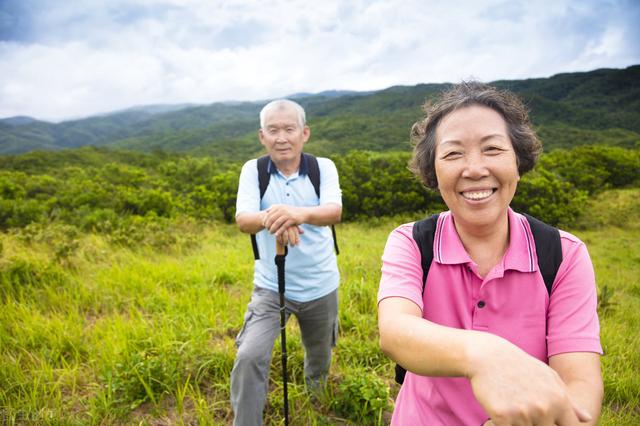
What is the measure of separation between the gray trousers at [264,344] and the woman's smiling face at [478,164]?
150 cm

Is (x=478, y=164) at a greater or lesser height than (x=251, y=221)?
greater

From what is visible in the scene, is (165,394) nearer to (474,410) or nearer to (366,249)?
(474,410)

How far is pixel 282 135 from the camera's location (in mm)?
2672

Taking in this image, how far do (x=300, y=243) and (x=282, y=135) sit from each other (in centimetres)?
80

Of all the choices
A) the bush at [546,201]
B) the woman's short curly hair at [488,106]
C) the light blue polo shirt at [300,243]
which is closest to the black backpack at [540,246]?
the woman's short curly hair at [488,106]

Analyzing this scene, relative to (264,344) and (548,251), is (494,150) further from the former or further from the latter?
(264,344)

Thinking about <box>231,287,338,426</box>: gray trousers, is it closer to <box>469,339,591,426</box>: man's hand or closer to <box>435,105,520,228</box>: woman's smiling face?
<box>435,105,520,228</box>: woman's smiling face

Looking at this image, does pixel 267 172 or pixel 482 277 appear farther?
pixel 267 172

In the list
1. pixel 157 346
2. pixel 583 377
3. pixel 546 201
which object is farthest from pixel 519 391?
pixel 546 201

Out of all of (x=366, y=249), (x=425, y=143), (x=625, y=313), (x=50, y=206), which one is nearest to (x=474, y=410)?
(x=425, y=143)

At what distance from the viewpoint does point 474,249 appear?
4.39 feet

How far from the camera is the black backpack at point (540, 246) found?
1.20 metres

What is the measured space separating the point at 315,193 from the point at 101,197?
10.6m

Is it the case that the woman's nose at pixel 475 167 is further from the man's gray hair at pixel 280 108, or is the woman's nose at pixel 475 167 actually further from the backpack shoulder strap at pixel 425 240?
the man's gray hair at pixel 280 108
